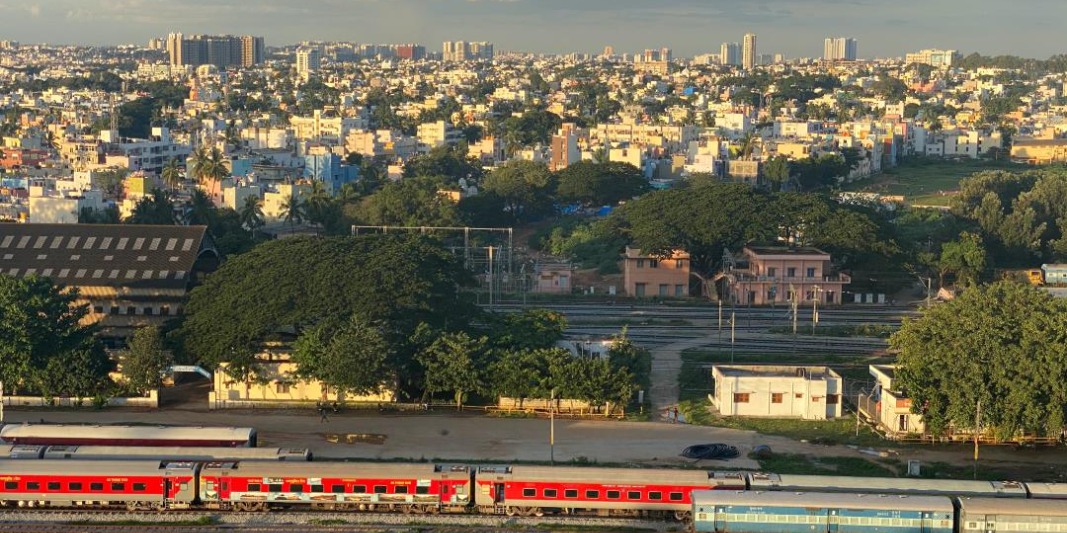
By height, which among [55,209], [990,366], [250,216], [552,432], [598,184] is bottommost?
[552,432]

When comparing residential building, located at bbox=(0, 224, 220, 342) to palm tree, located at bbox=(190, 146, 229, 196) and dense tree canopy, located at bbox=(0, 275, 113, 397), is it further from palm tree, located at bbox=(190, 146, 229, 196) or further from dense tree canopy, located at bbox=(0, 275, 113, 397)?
palm tree, located at bbox=(190, 146, 229, 196)

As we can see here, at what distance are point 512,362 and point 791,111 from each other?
11597 centimetres

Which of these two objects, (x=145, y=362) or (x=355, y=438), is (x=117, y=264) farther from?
(x=355, y=438)

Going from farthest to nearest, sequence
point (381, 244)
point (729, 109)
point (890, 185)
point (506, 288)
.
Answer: point (729, 109) → point (890, 185) → point (506, 288) → point (381, 244)

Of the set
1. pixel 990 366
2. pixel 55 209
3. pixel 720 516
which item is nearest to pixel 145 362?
pixel 720 516

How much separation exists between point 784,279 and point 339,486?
97.5 ft

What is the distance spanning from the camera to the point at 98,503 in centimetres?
Answer: 2670

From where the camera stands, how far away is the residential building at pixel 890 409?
3284 cm

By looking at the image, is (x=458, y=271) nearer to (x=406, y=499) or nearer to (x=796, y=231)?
(x=406, y=499)

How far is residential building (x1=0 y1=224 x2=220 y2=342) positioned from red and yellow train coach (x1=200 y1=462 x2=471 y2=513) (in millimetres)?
14485

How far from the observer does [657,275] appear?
182ft

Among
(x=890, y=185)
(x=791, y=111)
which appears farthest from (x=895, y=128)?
(x=791, y=111)

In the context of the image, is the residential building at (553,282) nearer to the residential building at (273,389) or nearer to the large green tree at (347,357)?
the residential building at (273,389)

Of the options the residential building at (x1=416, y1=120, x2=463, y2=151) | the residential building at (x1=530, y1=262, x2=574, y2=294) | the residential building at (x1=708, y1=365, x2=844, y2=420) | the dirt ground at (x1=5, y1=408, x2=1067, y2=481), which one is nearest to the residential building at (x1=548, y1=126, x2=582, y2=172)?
the residential building at (x1=416, y1=120, x2=463, y2=151)
